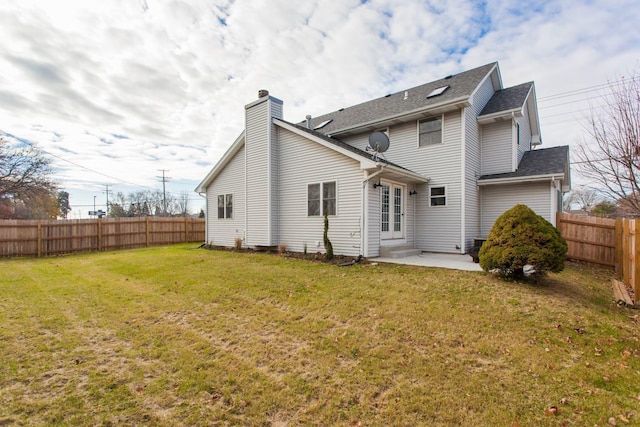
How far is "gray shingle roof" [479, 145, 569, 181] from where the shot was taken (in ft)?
35.1

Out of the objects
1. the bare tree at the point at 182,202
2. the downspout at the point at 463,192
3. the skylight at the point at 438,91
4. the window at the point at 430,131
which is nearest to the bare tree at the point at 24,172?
the window at the point at 430,131

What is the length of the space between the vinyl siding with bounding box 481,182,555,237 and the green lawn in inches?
199

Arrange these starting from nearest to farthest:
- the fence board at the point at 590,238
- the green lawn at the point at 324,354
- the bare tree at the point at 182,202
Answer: the green lawn at the point at 324,354, the fence board at the point at 590,238, the bare tree at the point at 182,202

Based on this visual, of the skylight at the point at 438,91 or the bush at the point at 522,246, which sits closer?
the bush at the point at 522,246

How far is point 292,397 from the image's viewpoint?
2824mm

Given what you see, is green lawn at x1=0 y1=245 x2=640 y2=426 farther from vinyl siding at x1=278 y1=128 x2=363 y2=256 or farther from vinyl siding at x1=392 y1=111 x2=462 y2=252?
vinyl siding at x1=392 y1=111 x2=462 y2=252

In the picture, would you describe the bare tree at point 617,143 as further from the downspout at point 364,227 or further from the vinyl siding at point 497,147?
the downspout at point 364,227

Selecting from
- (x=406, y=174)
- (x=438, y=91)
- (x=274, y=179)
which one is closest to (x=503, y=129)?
(x=438, y=91)

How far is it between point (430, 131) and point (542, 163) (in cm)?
446

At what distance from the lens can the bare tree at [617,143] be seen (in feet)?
25.1

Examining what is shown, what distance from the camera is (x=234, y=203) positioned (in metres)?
13.9

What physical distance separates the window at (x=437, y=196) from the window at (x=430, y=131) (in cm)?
181

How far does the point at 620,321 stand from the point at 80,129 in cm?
2821

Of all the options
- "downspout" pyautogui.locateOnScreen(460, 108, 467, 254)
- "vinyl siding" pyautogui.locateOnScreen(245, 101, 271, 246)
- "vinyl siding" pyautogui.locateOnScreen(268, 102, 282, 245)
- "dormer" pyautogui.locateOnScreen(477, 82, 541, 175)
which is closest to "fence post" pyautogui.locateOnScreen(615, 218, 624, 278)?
"dormer" pyautogui.locateOnScreen(477, 82, 541, 175)
